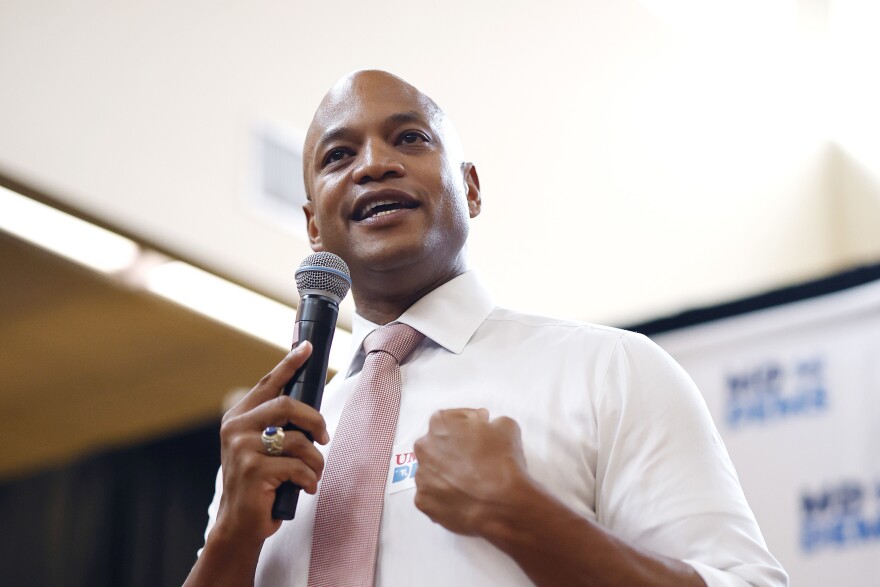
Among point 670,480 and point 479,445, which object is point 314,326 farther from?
point 670,480

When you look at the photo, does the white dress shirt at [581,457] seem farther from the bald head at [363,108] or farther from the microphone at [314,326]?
the bald head at [363,108]

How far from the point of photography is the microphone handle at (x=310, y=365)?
130 cm

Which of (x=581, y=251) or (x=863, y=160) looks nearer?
(x=581, y=251)

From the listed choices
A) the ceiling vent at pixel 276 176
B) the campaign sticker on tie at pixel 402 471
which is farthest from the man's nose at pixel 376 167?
the ceiling vent at pixel 276 176

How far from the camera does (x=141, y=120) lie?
13.5 ft

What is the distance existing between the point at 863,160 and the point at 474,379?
6.27 metres

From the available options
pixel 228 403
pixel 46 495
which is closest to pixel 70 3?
pixel 228 403

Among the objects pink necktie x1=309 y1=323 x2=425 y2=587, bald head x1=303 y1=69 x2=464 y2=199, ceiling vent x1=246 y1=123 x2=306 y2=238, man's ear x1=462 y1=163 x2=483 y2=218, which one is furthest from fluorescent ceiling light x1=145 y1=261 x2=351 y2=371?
pink necktie x1=309 y1=323 x2=425 y2=587

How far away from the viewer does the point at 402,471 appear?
4.58ft

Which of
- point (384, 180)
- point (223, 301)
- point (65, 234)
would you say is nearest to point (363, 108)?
point (384, 180)

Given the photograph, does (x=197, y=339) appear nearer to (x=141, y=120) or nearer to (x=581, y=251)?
(x=141, y=120)

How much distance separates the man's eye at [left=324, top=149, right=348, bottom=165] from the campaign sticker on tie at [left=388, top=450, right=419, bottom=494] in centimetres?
49

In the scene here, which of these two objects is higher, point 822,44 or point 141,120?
point 822,44

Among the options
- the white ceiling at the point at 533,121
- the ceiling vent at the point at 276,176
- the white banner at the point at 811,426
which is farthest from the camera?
the ceiling vent at the point at 276,176
